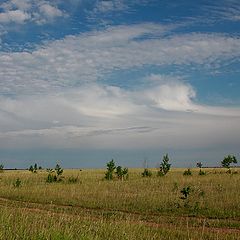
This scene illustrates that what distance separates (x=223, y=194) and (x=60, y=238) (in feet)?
62.2

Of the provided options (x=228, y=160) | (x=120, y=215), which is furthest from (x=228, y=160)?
(x=120, y=215)

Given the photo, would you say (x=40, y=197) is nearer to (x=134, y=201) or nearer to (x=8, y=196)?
(x=8, y=196)

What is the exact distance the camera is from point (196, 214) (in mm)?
20094

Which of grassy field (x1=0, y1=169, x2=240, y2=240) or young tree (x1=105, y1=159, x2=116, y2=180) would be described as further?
young tree (x1=105, y1=159, x2=116, y2=180)

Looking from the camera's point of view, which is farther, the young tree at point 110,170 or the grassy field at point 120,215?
the young tree at point 110,170

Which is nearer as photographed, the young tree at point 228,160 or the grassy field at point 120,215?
the grassy field at point 120,215

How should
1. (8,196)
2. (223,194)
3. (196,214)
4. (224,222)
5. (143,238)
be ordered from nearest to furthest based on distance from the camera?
1. (143,238)
2. (224,222)
3. (196,214)
4. (223,194)
5. (8,196)

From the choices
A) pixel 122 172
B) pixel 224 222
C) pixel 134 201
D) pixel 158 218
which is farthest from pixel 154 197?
pixel 122 172

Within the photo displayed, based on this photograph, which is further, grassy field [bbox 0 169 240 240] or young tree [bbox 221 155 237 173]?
young tree [bbox 221 155 237 173]

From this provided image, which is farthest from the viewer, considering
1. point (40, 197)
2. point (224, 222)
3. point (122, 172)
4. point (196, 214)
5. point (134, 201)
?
point (122, 172)

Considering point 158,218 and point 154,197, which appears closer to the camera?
point 158,218

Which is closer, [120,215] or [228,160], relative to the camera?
[120,215]

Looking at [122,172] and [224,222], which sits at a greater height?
[122,172]

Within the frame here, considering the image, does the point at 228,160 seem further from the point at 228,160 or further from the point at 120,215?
the point at 120,215
